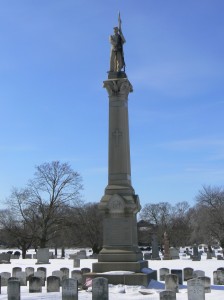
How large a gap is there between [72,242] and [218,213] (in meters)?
25.4

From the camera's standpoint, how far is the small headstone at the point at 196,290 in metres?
11.7

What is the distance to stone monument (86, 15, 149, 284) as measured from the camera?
15625mm

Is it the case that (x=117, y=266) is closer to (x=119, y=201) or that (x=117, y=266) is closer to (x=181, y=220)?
(x=119, y=201)

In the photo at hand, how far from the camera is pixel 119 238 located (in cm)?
1589

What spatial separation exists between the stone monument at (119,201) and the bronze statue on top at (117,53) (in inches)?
16.5

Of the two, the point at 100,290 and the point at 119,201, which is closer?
the point at 100,290

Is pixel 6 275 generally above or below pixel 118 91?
below

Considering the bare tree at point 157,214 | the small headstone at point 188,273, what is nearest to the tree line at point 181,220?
the bare tree at point 157,214

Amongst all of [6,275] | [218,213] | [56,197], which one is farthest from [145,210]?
[6,275]

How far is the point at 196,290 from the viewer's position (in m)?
11.8

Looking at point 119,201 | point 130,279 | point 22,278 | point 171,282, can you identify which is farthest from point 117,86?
point 22,278

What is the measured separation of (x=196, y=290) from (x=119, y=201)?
496cm

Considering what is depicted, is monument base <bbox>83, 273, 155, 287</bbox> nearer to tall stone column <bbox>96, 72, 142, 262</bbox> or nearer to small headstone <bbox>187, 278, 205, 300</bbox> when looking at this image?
tall stone column <bbox>96, 72, 142, 262</bbox>

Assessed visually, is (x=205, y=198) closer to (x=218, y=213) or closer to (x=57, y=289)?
(x=218, y=213)
